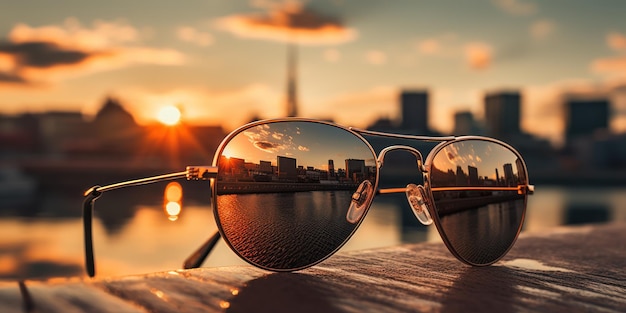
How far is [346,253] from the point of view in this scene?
190 centimetres

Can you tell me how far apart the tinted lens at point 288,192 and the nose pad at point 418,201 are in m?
0.18

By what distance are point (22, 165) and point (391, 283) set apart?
81.6 metres

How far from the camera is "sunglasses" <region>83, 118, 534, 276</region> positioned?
1.43m

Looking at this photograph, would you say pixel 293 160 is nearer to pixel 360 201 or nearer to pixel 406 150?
pixel 360 201

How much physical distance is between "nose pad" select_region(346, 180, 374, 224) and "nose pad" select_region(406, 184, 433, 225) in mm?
Result: 148

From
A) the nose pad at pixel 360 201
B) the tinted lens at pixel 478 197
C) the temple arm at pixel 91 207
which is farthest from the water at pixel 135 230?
the nose pad at pixel 360 201

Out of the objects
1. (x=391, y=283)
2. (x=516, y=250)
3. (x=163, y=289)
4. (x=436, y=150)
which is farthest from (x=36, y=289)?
(x=516, y=250)

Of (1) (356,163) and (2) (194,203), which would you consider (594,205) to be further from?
(1) (356,163)

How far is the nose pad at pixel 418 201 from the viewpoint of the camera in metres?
1.70

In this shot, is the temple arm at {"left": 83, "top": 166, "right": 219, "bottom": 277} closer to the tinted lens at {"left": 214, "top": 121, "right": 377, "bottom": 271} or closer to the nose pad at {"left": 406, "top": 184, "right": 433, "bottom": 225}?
the tinted lens at {"left": 214, "top": 121, "right": 377, "bottom": 271}

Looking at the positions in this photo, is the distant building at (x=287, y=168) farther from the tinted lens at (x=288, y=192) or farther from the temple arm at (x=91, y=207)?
the temple arm at (x=91, y=207)

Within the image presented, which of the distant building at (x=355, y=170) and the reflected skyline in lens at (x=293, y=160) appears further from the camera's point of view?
the distant building at (x=355, y=170)

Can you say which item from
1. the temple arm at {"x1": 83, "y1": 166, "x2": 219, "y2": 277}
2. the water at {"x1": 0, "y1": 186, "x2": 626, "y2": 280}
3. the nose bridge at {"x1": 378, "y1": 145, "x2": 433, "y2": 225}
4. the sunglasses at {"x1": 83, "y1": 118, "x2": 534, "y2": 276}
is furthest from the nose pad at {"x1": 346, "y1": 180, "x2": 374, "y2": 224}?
Answer: the water at {"x1": 0, "y1": 186, "x2": 626, "y2": 280}

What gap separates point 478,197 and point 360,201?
0.40 metres
